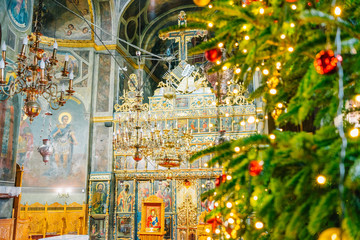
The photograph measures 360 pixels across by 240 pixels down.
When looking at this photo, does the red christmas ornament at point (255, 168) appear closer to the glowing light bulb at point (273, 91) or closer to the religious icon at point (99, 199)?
the glowing light bulb at point (273, 91)

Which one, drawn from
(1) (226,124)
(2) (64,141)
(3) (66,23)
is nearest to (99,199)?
(2) (64,141)

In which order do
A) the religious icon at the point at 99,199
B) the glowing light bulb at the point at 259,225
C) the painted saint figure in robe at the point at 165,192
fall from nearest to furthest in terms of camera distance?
the glowing light bulb at the point at 259,225 → the religious icon at the point at 99,199 → the painted saint figure in robe at the point at 165,192

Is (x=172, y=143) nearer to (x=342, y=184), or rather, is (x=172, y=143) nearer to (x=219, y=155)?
(x=219, y=155)

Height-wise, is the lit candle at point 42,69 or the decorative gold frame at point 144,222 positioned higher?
the lit candle at point 42,69

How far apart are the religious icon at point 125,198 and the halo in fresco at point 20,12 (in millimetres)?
6263

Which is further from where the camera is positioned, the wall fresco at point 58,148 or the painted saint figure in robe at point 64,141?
the painted saint figure in robe at point 64,141

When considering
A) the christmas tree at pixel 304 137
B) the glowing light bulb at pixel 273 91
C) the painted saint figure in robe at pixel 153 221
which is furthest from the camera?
the painted saint figure in robe at pixel 153 221

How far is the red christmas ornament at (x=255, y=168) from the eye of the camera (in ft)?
3.92

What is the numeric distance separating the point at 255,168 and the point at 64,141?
12.0m

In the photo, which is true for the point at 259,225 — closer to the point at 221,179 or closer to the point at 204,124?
the point at 221,179

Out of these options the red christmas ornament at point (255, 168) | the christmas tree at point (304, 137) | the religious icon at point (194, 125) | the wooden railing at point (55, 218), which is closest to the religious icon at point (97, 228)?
A: the wooden railing at point (55, 218)

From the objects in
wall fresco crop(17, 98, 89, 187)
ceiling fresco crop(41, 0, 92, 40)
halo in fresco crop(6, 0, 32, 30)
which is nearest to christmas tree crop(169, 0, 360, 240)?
halo in fresco crop(6, 0, 32, 30)

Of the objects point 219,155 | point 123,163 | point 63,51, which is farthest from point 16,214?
point 219,155

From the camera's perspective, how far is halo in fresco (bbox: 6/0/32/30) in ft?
26.7
